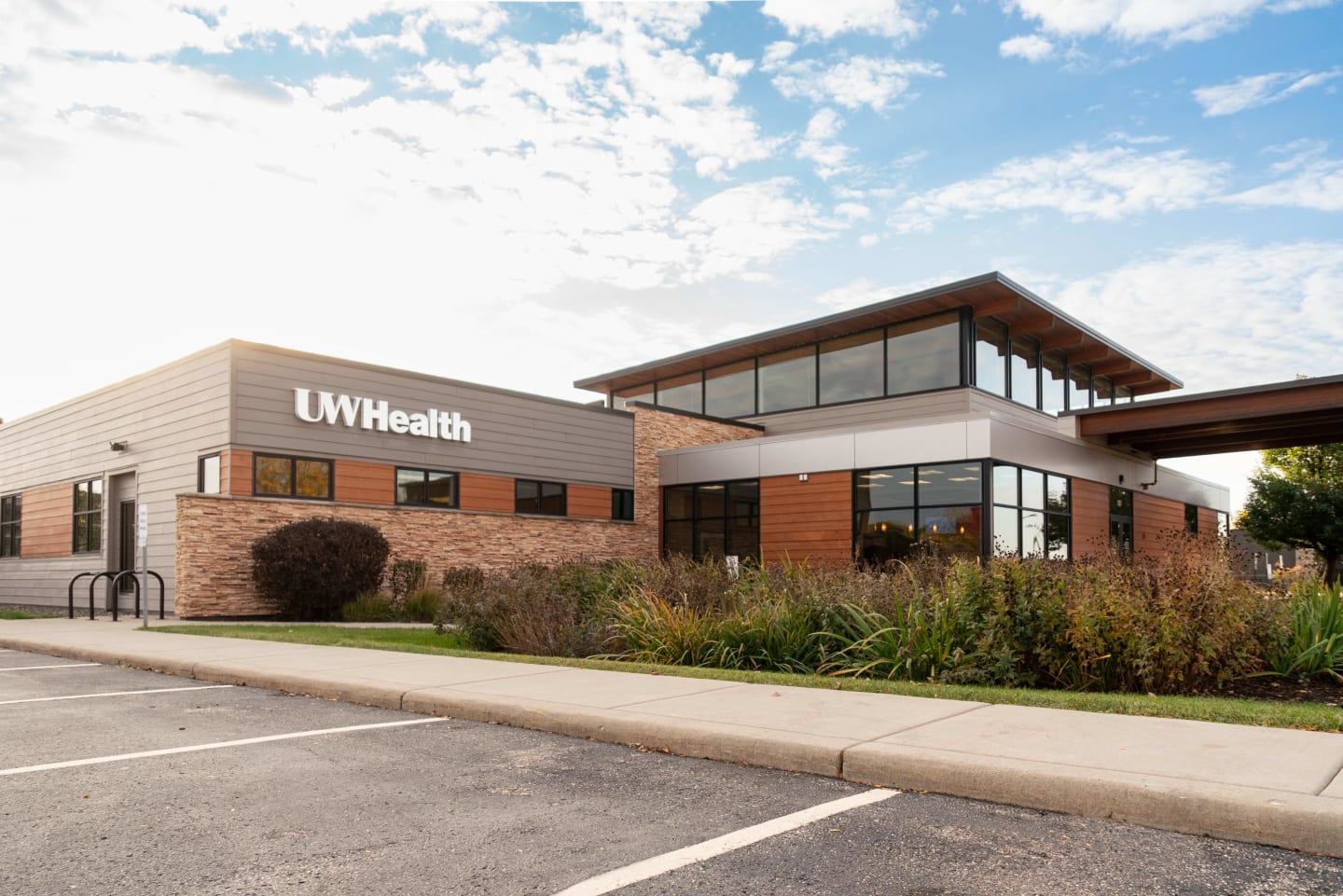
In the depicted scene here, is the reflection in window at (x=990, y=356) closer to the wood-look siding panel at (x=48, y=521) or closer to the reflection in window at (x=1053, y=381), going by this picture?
the reflection in window at (x=1053, y=381)

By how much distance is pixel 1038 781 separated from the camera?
5.03 m

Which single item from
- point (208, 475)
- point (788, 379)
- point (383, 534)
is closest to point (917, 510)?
point (788, 379)

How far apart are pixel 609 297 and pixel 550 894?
23.7m

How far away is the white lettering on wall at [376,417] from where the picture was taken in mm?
21234

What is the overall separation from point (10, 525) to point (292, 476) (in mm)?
14609

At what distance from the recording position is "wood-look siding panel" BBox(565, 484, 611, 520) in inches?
1054

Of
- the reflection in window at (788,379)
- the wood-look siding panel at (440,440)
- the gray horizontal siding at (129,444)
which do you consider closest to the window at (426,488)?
the wood-look siding panel at (440,440)

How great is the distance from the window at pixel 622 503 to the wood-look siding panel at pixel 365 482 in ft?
23.5

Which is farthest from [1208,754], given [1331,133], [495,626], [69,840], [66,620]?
[66,620]

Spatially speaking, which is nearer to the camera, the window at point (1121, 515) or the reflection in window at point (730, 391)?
the window at point (1121, 515)

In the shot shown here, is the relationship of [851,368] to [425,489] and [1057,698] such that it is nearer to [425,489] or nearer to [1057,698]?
[425,489]

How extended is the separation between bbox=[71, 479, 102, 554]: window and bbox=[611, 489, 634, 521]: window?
13.2 metres

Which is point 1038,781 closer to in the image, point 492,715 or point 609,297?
point 492,715

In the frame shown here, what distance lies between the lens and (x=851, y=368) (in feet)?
91.1
